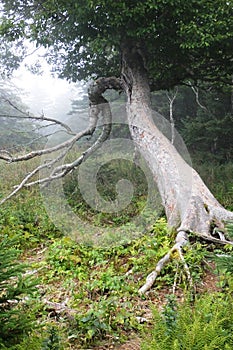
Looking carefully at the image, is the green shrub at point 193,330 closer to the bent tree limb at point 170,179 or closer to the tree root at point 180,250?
the tree root at point 180,250

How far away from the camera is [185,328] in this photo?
2.68 meters

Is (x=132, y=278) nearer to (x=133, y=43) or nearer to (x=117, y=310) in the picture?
(x=117, y=310)

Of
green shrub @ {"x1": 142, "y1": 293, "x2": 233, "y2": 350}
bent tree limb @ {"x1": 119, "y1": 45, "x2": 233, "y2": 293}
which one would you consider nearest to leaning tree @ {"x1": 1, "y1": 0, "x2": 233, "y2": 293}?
bent tree limb @ {"x1": 119, "y1": 45, "x2": 233, "y2": 293}

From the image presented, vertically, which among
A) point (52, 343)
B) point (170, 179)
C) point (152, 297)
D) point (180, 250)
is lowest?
point (152, 297)

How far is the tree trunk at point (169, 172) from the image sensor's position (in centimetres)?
567

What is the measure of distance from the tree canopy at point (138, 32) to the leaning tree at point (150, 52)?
21mm

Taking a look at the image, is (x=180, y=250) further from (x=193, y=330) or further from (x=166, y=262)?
(x=193, y=330)

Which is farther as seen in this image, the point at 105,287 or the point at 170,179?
the point at 170,179

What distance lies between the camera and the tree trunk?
5.67 meters

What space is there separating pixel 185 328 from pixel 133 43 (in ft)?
26.7

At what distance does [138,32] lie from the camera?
766cm

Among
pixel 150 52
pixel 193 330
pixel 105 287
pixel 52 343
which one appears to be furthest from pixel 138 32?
pixel 52 343

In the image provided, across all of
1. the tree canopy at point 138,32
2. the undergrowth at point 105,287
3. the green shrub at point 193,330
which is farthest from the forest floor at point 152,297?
the tree canopy at point 138,32

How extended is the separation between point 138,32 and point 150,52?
5.89 feet
